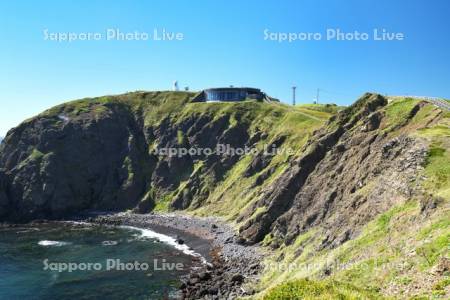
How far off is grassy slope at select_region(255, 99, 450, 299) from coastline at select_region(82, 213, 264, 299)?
5801mm

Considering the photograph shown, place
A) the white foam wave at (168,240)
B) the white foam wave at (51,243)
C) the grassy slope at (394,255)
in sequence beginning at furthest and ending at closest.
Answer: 1. the white foam wave at (51,243)
2. the white foam wave at (168,240)
3. the grassy slope at (394,255)

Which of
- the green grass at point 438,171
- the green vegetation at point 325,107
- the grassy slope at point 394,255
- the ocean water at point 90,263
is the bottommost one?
the ocean water at point 90,263

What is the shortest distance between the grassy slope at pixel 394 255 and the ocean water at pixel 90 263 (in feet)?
77.3

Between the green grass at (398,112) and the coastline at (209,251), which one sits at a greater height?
the green grass at (398,112)

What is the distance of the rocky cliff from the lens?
58.9 meters

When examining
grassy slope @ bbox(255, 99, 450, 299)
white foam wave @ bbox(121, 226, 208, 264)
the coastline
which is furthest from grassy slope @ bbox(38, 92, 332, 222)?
grassy slope @ bbox(255, 99, 450, 299)

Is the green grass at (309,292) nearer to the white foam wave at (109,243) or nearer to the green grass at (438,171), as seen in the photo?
the green grass at (438,171)

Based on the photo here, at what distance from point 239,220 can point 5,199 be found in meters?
86.2

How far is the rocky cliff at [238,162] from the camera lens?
58906mm

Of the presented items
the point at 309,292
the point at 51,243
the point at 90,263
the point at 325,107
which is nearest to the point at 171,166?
the point at 51,243

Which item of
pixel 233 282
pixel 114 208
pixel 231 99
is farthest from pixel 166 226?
pixel 231 99

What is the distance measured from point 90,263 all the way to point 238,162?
2389 inches

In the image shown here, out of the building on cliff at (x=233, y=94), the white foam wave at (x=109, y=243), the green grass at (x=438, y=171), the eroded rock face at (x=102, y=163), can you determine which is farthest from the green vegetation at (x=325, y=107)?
the green grass at (x=438, y=171)

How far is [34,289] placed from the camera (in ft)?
238
